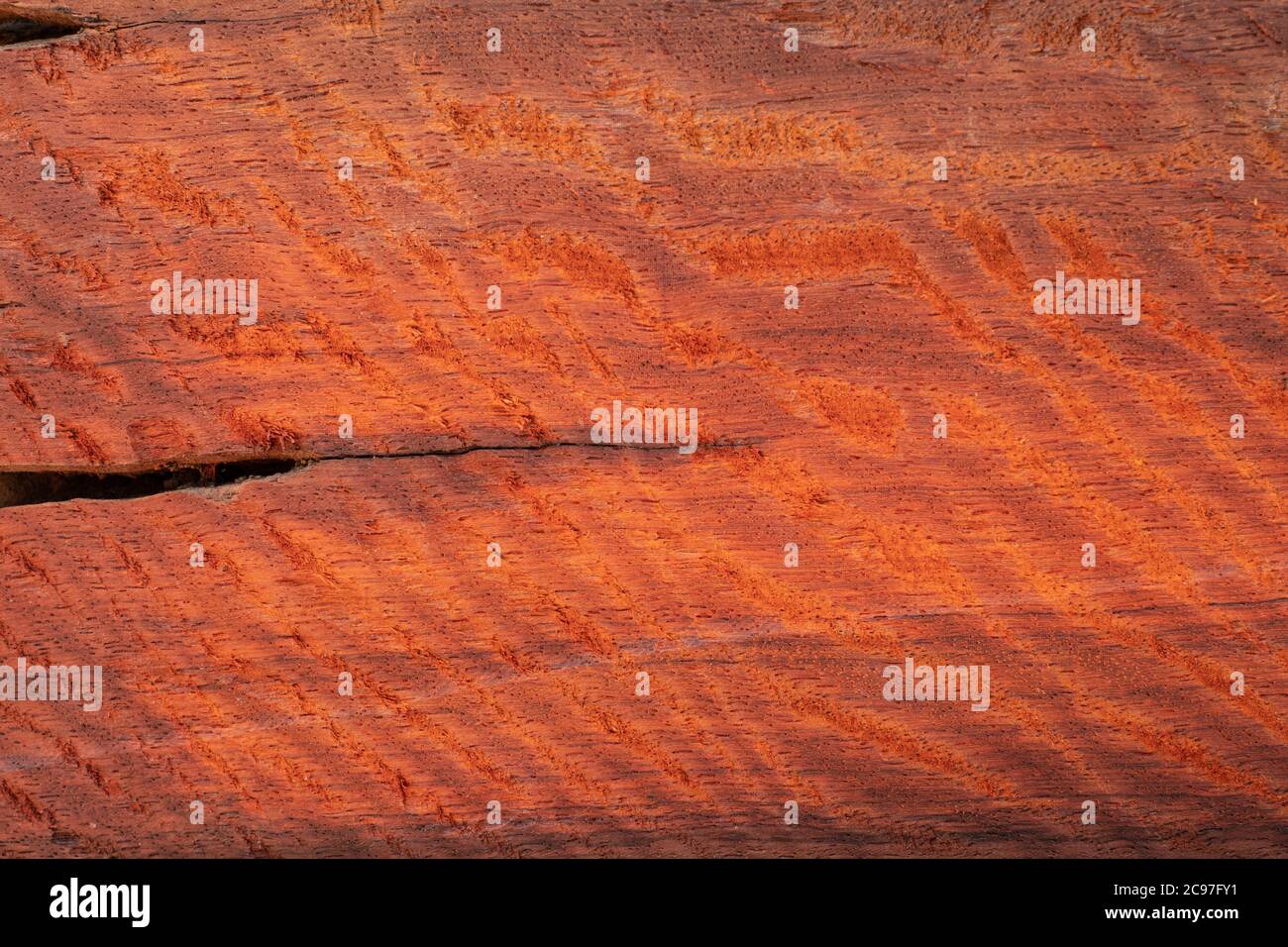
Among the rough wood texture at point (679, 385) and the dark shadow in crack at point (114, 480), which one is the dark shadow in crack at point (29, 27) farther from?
the dark shadow in crack at point (114, 480)

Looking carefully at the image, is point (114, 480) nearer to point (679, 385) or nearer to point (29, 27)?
point (29, 27)

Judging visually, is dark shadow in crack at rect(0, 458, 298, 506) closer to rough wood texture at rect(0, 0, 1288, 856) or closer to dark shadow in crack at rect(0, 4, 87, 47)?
rough wood texture at rect(0, 0, 1288, 856)

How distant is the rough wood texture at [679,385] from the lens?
70.2 inches

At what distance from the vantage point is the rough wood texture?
178 cm

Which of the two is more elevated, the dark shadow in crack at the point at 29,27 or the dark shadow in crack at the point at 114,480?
the dark shadow in crack at the point at 29,27

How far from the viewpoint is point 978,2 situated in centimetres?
183

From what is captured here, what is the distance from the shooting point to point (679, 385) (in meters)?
1.79

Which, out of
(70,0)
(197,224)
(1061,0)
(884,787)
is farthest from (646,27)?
(884,787)

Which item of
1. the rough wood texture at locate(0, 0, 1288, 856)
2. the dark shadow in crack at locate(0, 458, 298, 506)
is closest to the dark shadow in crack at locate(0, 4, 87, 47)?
the rough wood texture at locate(0, 0, 1288, 856)

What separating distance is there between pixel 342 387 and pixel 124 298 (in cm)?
42

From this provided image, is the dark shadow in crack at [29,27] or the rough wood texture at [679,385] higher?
the dark shadow in crack at [29,27]

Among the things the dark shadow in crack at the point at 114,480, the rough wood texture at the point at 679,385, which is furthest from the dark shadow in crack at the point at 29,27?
the dark shadow in crack at the point at 114,480

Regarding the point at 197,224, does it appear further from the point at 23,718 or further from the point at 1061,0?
the point at 1061,0

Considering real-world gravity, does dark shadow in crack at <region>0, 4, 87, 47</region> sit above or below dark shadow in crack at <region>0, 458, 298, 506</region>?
above
